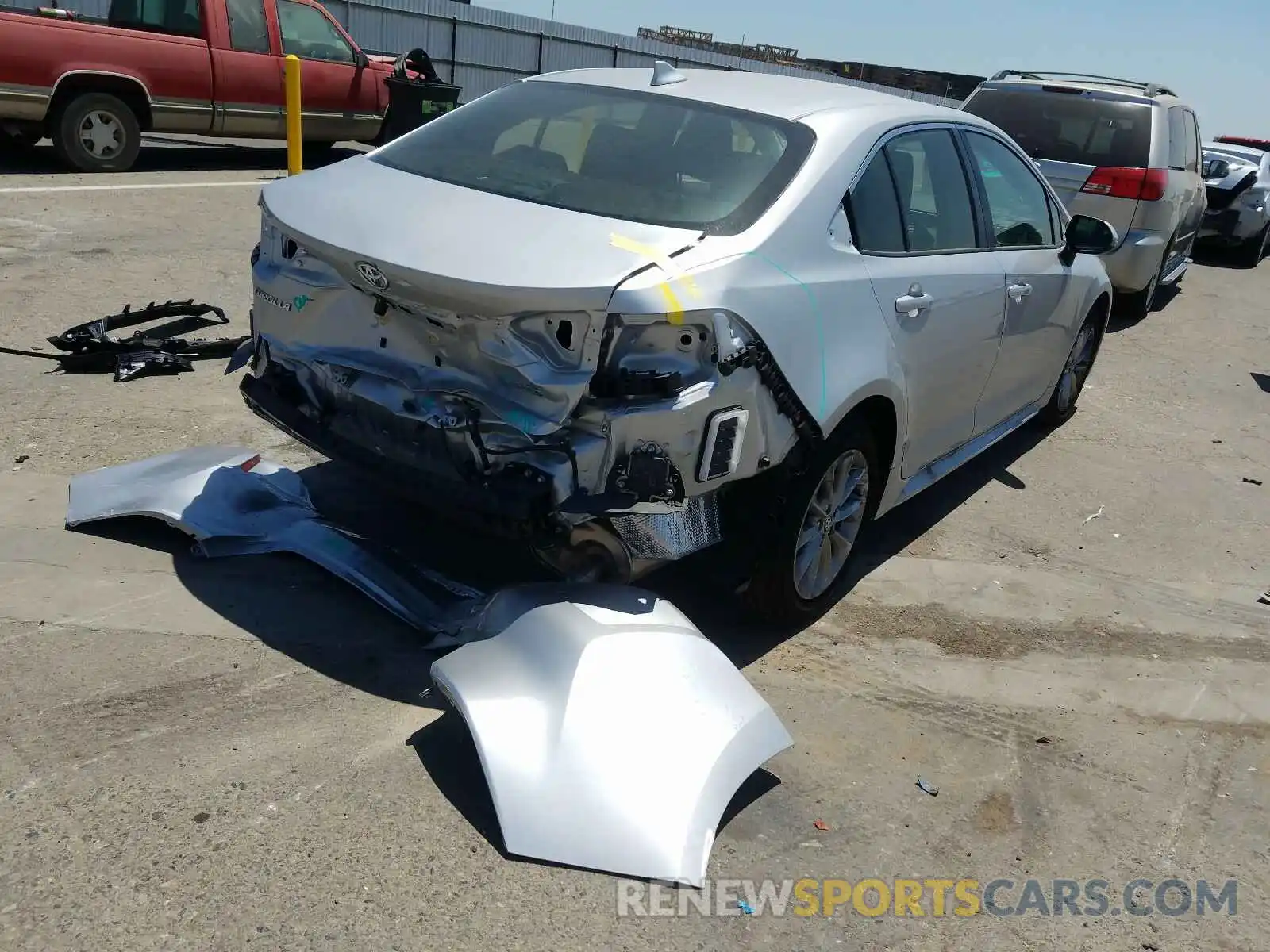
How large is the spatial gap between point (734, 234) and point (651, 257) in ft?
1.22

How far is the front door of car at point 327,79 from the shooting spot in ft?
42.7

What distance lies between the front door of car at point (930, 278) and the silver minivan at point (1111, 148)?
501 cm

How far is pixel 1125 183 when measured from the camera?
9.12 m

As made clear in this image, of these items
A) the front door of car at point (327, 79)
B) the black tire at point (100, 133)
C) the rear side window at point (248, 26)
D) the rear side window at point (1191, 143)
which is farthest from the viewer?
the front door of car at point (327, 79)

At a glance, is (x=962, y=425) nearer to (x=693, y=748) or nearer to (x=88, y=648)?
(x=693, y=748)

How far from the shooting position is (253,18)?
41.1 ft

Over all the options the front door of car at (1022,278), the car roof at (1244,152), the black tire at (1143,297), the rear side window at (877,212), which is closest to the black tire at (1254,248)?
the car roof at (1244,152)

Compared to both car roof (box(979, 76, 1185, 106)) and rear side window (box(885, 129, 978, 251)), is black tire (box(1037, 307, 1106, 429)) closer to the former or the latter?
rear side window (box(885, 129, 978, 251))

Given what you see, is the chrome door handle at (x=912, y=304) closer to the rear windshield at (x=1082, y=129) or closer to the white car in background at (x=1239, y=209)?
the rear windshield at (x=1082, y=129)

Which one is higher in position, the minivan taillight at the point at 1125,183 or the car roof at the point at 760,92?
the car roof at the point at 760,92

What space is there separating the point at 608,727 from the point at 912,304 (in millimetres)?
1996

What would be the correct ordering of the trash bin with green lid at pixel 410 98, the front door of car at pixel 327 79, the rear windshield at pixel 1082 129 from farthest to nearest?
the trash bin with green lid at pixel 410 98, the front door of car at pixel 327 79, the rear windshield at pixel 1082 129

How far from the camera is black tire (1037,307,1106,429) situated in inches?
266

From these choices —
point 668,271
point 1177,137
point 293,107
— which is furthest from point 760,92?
point 293,107
